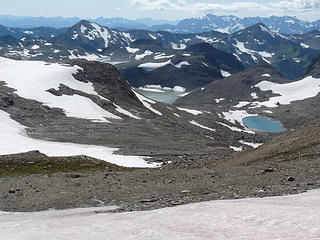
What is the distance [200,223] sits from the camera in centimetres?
2214

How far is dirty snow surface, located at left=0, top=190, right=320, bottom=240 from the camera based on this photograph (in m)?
19.5

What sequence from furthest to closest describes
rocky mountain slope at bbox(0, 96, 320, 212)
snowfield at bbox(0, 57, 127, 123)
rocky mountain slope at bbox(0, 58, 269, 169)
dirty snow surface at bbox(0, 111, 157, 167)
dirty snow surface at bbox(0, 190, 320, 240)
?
snowfield at bbox(0, 57, 127, 123) → rocky mountain slope at bbox(0, 58, 269, 169) → dirty snow surface at bbox(0, 111, 157, 167) → rocky mountain slope at bbox(0, 96, 320, 212) → dirty snow surface at bbox(0, 190, 320, 240)

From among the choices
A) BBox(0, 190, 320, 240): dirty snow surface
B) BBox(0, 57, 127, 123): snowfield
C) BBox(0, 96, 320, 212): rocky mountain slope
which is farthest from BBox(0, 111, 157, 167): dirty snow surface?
BBox(0, 190, 320, 240): dirty snow surface

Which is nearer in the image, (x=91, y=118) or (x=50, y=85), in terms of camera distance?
(x=91, y=118)

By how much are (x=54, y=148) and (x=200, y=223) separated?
61.0 m

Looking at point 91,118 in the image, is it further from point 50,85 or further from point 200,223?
point 200,223

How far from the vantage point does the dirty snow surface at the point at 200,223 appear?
1955 centimetres

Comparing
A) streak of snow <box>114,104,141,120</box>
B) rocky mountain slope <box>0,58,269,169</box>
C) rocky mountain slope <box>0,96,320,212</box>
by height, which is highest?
rocky mountain slope <box>0,96,320,212</box>

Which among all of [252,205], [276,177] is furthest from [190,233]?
[276,177]

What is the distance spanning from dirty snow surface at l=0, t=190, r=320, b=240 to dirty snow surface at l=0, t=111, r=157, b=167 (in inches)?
1681

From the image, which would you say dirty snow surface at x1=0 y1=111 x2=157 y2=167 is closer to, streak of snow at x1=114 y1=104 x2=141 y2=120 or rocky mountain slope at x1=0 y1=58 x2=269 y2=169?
rocky mountain slope at x1=0 y1=58 x2=269 y2=169

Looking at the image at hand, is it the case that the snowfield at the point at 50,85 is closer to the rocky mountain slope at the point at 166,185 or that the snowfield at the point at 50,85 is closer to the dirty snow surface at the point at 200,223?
the rocky mountain slope at the point at 166,185

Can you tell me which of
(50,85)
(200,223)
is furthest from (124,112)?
(200,223)

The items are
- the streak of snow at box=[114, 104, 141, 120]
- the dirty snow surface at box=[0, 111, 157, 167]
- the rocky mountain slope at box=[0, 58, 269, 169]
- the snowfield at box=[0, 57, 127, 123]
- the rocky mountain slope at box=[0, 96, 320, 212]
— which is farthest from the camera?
the streak of snow at box=[114, 104, 141, 120]
